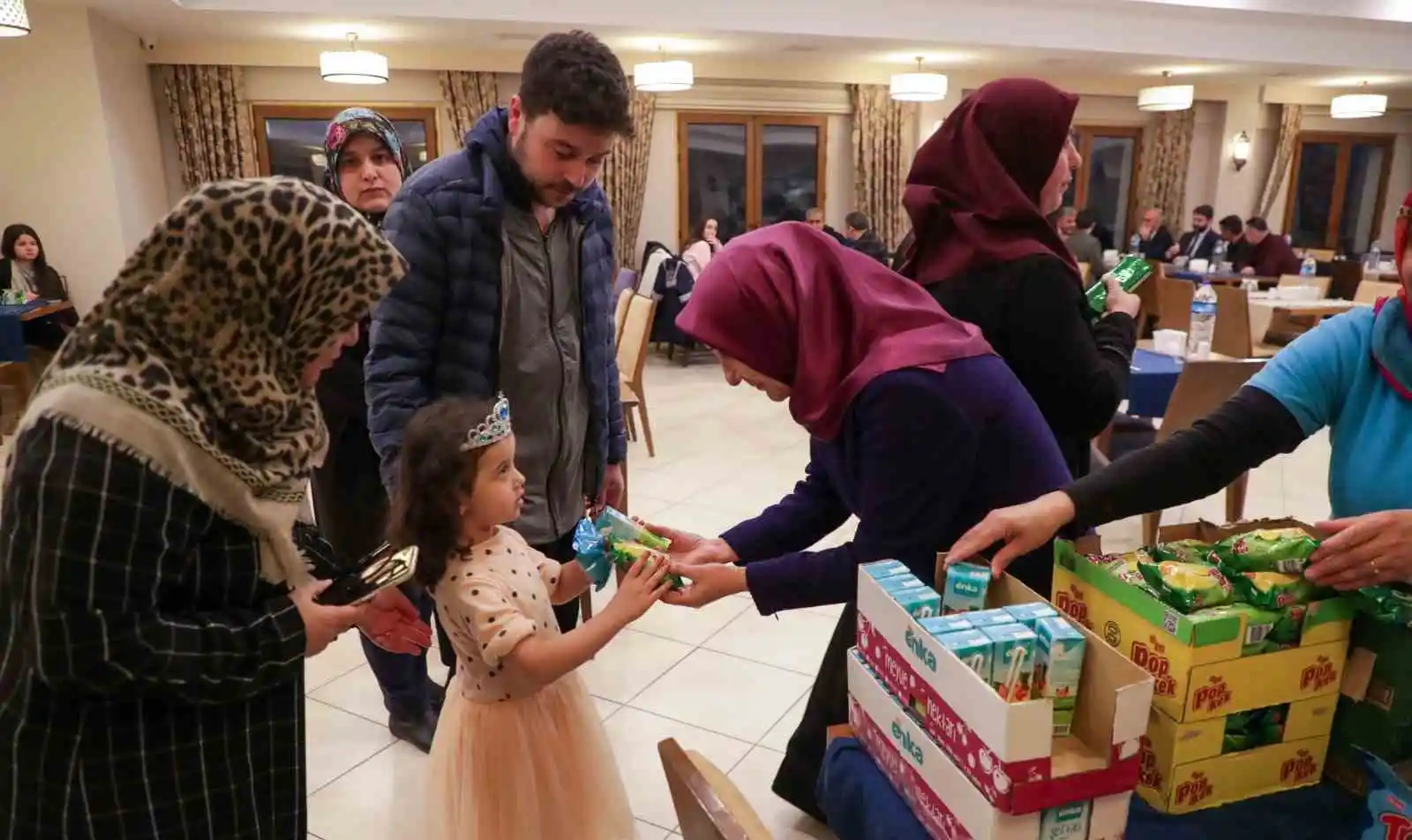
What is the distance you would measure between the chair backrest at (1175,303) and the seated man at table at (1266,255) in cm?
289

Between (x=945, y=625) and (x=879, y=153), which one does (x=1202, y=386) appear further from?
(x=879, y=153)

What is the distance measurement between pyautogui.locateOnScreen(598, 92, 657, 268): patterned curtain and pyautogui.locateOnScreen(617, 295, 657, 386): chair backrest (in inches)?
173

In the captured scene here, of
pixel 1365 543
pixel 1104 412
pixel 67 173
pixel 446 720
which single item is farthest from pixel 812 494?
pixel 67 173

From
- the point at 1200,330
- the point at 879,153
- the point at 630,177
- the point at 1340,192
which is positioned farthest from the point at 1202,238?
the point at 1200,330

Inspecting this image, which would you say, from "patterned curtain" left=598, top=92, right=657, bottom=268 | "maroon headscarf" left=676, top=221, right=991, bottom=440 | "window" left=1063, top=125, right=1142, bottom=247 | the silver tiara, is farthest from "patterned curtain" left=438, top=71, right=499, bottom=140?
"maroon headscarf" left=676, top=221, right=991, bottom=440

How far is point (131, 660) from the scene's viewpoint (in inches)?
37.5

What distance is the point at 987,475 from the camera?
4.78ft

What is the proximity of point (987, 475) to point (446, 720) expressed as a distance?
1.06 meters

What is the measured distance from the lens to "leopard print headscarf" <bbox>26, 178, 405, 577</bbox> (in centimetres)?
93

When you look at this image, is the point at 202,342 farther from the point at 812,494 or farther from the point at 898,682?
the point at 812,494

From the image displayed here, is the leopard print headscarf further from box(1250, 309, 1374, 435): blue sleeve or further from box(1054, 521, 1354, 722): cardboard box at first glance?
box(1250, 309, 1374, 435): blue sleeve

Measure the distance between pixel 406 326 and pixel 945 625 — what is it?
4.09ft

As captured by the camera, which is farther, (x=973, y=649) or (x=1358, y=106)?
(x=1358, y=106)

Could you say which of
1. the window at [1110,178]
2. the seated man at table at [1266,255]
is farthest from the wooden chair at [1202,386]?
the window at [1110,178]
